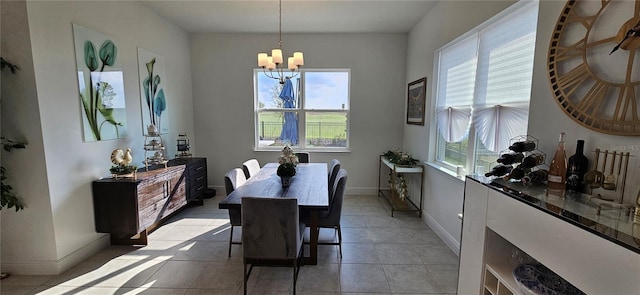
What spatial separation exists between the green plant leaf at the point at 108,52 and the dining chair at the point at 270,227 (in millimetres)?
2377

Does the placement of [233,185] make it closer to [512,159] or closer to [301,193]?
[301,193]

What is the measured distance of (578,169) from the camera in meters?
1.37

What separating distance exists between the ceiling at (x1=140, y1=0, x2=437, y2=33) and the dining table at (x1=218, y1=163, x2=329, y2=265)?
2206mm

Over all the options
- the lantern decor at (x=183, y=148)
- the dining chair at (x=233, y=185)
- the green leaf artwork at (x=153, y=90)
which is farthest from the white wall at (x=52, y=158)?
the dining chair at (x=233, y=185)

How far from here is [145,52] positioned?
11.2 feet

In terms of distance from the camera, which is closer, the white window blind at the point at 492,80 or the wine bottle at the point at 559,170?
the wine bottle at the point at 559,170

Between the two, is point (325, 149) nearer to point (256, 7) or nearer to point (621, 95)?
point (256, 7)

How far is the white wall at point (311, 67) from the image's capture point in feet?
14.6

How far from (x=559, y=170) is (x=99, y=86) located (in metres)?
3.94

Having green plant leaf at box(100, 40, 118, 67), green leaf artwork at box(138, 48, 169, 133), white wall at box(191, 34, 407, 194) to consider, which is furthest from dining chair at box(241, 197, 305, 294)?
white wall at box(191, 34, 407, 194)

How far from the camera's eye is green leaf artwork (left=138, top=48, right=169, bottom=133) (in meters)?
3.38

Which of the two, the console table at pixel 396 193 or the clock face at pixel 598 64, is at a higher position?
the clock face at pixel 598 64

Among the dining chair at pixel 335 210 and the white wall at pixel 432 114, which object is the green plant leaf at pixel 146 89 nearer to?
the dining chair at pixel 335 210

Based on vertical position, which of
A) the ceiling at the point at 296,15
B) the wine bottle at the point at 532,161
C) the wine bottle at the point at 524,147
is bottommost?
the wine bottle at the point at 532,161
